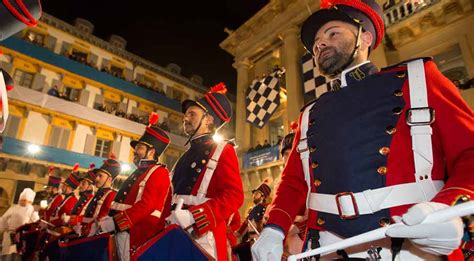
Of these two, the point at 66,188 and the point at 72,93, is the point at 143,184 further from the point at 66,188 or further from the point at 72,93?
the point at 72,93

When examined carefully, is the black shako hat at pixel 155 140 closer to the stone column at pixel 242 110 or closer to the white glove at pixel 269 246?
the white glove at pixel 269 246

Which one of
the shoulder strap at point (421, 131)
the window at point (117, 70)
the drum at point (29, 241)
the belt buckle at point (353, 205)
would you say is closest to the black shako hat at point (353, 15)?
the shoulder strap at point (421, 131)

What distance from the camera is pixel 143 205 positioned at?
2.94 m

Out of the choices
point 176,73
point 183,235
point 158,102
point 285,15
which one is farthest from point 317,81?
point 176,73

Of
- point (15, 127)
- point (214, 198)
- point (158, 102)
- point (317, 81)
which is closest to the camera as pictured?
point (214, 198)

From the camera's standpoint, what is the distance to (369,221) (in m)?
1.05

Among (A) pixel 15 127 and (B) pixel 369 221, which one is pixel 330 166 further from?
(A) pixel 15 127

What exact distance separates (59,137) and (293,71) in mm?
16465

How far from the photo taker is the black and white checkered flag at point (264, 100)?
11633 millimetres

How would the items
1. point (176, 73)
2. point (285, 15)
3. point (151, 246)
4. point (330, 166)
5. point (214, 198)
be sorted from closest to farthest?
point (330, 166)
point (151, 246)
point (214, 198)
point (285, 15)
point (176, 73)

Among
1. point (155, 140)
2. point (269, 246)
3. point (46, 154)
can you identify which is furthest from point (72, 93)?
point (269, 246)

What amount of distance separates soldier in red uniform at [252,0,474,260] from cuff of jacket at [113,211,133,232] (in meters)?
1.94

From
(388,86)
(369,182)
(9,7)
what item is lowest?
(369,182)

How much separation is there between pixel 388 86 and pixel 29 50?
2359cm
